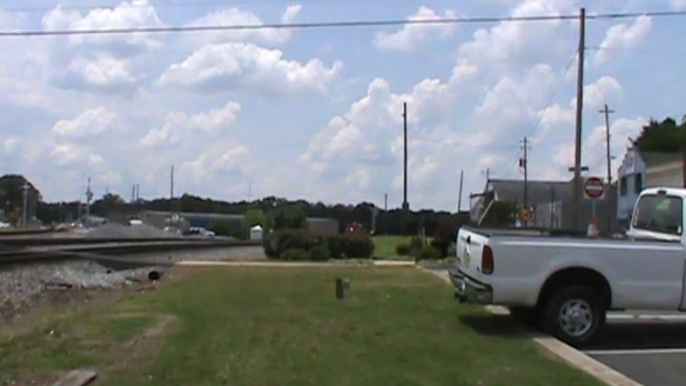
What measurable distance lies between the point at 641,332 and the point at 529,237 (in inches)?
94.4

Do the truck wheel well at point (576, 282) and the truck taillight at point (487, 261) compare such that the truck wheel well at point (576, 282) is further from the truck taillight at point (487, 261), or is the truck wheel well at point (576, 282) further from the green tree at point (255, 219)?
the green tree at point (255, 219)

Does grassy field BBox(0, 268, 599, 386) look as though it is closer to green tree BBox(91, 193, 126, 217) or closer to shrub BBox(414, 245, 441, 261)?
shrub BBox(414, 245, 441, 261)

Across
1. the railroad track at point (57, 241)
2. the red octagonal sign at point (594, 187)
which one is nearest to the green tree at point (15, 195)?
the railroad track at point (57, 241)

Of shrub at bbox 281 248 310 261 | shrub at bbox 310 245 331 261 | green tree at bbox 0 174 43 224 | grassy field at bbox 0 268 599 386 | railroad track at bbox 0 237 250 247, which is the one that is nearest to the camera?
grassy field at bbox 0 268 599 386

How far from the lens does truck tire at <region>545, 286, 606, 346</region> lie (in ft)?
43.0

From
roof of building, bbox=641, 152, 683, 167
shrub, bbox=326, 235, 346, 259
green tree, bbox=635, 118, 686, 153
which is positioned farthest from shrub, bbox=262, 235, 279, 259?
green tree, bbox=635, 118, 686, 153

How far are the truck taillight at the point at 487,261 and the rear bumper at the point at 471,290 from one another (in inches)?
7.2

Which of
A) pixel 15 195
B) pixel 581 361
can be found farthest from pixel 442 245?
pixel 15 195

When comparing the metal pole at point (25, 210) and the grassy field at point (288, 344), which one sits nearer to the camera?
the grassy field at point (288, 344)

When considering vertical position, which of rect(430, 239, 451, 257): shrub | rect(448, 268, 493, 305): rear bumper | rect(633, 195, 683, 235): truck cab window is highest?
rect(633, 195, 683, 235): truck cab window

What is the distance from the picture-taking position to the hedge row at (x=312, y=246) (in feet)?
135

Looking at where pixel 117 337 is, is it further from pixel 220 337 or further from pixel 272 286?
pixel 272 286

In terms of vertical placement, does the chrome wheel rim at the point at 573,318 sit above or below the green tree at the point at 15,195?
below

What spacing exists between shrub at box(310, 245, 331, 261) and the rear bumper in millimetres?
25605
